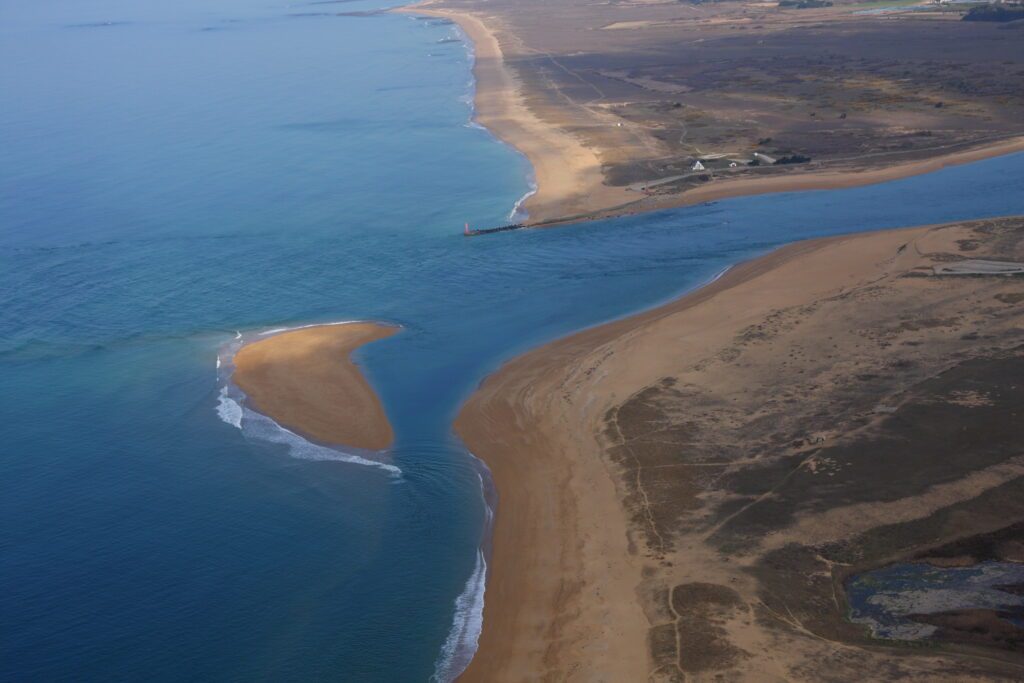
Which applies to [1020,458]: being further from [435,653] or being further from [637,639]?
[435,653]

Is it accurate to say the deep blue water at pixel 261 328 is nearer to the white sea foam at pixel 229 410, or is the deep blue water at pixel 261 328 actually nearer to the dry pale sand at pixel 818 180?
the white sea foam at pixel 229 410

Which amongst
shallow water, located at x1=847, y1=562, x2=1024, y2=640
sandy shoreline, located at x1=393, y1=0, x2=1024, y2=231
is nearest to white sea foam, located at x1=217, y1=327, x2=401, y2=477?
shallow water, located at x1=847, y1=562, x2=1024, y2=640

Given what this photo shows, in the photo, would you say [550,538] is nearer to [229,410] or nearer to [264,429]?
[264,429]

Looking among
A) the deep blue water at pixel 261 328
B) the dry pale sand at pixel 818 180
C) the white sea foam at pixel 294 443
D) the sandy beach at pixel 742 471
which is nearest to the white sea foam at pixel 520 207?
the deep blue water at pixel 261 328

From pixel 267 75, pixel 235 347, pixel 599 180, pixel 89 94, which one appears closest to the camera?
pixel 235 347

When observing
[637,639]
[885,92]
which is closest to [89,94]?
[885,92]

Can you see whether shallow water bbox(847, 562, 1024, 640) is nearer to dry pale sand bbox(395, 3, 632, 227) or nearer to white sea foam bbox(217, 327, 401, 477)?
white sea foam bbox(217, 327, 401, 477)
